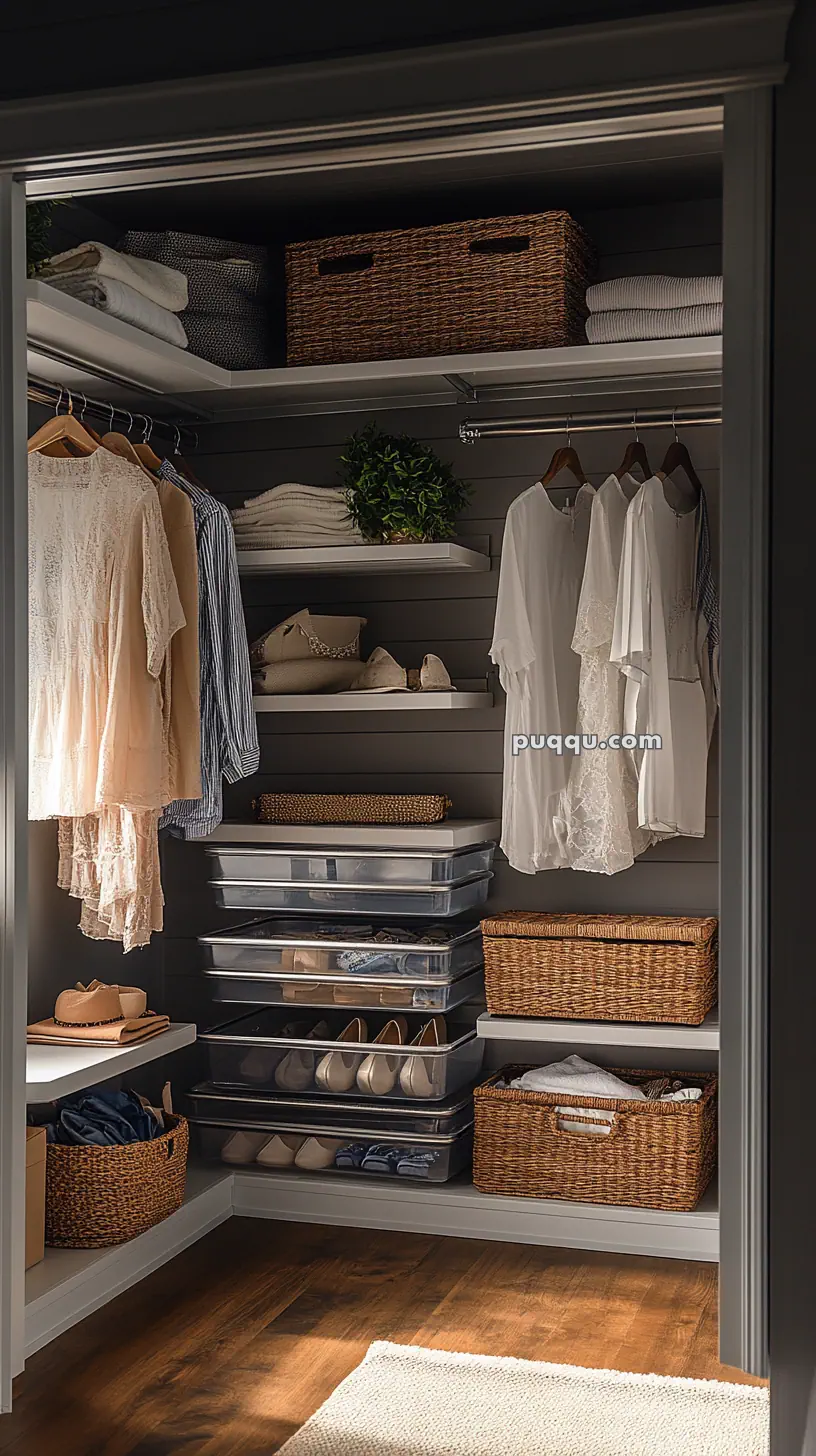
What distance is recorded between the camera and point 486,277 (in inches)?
132

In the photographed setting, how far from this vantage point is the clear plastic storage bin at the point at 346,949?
11.5 ft

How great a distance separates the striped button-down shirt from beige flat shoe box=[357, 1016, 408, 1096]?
0.71 metres

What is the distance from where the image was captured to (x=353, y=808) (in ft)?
11.9

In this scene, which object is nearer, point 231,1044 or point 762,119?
point 762,119

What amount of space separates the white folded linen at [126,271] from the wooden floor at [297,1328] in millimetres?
2221

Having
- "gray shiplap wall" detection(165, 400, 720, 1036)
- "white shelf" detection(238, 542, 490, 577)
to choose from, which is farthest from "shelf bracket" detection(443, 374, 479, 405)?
"white shelf" detection(238, 542, 490, 577)

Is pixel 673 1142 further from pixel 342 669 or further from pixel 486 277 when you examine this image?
pixel 486 277

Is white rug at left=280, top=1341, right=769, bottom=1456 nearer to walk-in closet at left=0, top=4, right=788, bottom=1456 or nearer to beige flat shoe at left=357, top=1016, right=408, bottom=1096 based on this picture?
walk-in closet at left=0, top=4, right=788, bottom=1456

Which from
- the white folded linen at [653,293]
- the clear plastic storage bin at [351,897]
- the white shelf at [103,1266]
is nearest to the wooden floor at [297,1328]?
the white shelf at [103,1266]

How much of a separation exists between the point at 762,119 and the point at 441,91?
0.46 metres

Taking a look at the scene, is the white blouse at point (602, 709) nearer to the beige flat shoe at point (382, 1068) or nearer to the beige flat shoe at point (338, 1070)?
the beige flat shoe at point (382, 1068)

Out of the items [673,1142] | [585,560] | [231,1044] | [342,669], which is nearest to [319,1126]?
[231,1044]

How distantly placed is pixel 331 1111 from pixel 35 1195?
0.88 m

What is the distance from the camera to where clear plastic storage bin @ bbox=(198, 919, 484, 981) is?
3492 mm
